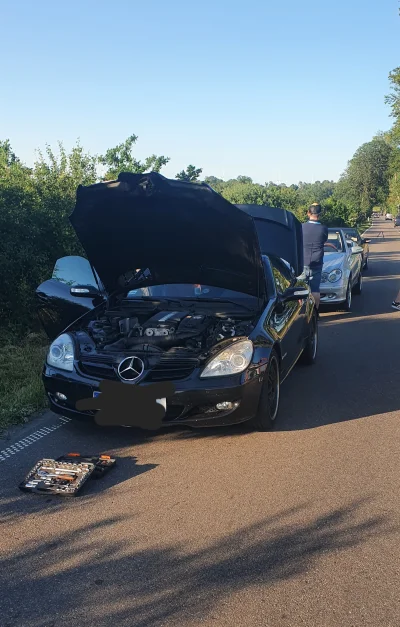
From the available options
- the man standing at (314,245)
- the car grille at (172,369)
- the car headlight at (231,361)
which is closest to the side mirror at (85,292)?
the car grille at (172,369)

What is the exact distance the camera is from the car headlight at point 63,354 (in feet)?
16.0

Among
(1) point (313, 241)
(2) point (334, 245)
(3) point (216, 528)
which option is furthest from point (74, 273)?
(2) point (334, 245)

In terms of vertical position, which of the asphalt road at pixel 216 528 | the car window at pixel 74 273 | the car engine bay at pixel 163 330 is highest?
the car window at pixel 74 273

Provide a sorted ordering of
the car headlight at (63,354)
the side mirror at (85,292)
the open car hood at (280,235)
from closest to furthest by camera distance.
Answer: the car headlight at (63,354)
the side mirror at (85,292)
the open car hood at (280,235)

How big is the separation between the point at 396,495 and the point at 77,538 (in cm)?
206

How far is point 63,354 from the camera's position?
496cm

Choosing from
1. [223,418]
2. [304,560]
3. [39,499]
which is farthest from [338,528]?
[39,499]

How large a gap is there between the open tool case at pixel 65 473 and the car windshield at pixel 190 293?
6.81 feet

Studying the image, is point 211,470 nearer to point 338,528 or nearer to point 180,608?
point 338,528

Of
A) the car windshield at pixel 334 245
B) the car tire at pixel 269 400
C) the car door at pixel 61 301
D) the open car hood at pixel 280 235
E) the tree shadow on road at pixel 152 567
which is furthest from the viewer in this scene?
the car windshield at pixel 334 245

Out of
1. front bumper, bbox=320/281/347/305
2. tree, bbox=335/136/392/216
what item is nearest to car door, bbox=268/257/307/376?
front bumper, bbox=320/281/347/305

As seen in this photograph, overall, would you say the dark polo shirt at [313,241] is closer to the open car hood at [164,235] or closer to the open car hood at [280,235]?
the open car hood at [280,235]

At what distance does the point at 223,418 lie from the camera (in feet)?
14.9

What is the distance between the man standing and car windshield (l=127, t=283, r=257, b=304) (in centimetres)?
440
